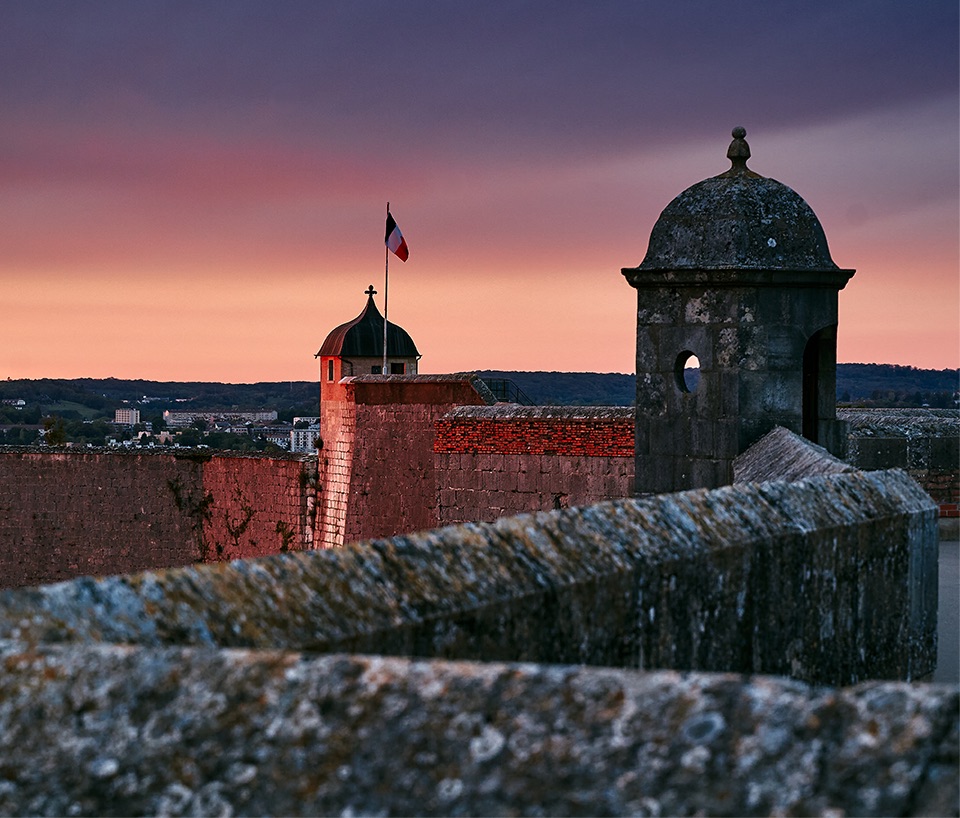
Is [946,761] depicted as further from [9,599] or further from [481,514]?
[481,514]

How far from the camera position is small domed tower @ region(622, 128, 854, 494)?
9133 millimetres

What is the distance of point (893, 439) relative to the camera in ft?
40.7

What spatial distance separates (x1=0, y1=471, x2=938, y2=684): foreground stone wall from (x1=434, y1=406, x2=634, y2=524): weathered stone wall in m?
10.2

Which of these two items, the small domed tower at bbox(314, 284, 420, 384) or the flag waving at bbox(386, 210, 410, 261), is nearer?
the flag waving at bbox(386, 210, 410, 261)

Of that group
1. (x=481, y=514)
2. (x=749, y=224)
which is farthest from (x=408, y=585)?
(x=481, y=514)

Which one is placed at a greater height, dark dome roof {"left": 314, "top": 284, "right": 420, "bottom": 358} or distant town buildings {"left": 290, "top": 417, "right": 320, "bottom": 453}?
dark dome roof {"left": 314, "top": 284, "right": 420, "bottom": 358}

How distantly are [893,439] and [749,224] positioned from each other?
3.96 meters

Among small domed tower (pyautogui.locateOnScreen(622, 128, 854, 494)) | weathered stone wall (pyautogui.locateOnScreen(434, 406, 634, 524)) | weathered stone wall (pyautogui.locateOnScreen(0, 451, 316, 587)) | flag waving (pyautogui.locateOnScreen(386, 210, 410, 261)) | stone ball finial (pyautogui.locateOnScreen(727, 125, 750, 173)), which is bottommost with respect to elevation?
weathered stone wall (pyautogui.locateOnScreen(0, 451, 316, 587))

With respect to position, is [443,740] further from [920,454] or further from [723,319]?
[920,454]

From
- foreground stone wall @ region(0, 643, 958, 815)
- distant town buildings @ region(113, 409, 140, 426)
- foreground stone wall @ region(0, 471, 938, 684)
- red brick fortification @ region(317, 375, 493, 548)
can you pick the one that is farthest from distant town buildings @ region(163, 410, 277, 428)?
foreground stone wall @ region(0, 643, 958, 815)

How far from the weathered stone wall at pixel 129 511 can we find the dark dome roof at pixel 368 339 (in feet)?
41.8

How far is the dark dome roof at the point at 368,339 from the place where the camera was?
40.5 metres

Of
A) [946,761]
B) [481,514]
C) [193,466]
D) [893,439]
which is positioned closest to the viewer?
[946,761]

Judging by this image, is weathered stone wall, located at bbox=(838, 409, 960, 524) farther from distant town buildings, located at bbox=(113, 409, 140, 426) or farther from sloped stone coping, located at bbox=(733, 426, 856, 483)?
distant town buildings, located at bbox=(113, 409, 140, 426)
